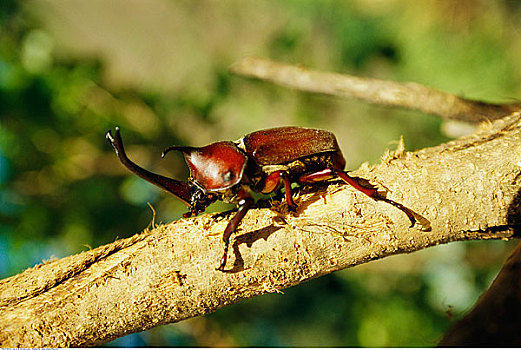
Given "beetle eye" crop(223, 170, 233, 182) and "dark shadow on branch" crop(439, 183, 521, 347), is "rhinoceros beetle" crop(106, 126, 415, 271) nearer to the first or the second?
"beetle eye" crop(223, 170, 233, 182)

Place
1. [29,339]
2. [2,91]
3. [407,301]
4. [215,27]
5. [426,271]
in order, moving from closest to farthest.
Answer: [29,339]
[2,91]
[407,301]
[426,271]
[215,27]

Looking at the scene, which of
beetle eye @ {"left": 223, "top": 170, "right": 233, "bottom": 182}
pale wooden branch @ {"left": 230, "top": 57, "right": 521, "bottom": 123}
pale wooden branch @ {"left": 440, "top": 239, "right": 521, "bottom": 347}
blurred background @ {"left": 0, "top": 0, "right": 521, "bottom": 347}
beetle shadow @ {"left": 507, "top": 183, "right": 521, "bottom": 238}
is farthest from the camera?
blurred background @ {"left": 0, "top": 0, "right": 521, "bottom": 347}

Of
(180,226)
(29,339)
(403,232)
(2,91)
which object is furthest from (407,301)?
(2,91)

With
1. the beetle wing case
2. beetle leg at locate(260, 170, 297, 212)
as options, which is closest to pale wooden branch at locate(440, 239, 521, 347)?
beetle leg at locate(260, 170, 297, 212)

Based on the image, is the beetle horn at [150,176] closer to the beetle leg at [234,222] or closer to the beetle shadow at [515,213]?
the beetle leg at [234,222]

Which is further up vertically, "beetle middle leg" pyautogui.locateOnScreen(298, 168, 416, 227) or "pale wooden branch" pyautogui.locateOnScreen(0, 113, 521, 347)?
"beetle middle leg" pyautogui.locateOnScreen(298, 168, 416, 227)

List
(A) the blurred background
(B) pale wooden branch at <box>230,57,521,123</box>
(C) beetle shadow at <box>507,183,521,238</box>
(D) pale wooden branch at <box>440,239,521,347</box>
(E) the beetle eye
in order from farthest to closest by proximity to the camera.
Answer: (A) the blurred background < (B) pale wooden branch at <box>230,57,521,123</box> < (E) the beetle eye < (C) beetle shadow at <box>507,183,521,238</box> < (D) pale wooden branch at <box>440,239,521,347</box>

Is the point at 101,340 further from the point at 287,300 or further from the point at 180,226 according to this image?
the point at 287,300

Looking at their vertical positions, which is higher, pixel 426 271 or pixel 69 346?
pixel 69 346
